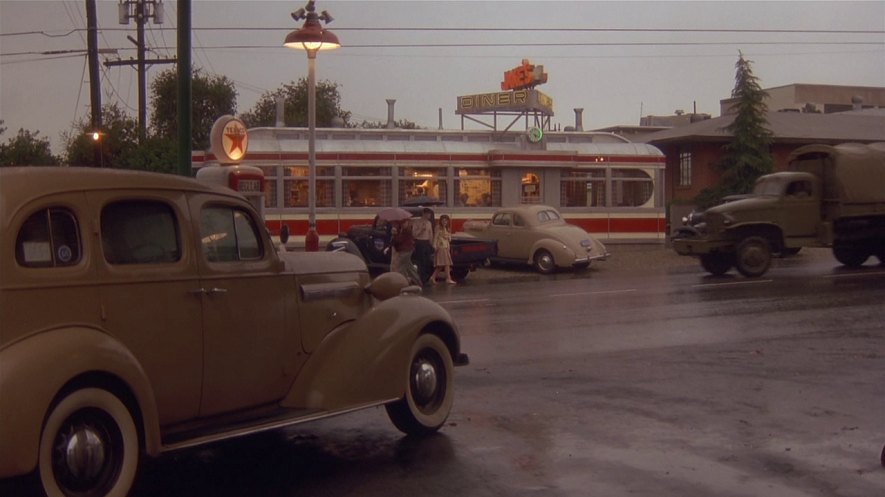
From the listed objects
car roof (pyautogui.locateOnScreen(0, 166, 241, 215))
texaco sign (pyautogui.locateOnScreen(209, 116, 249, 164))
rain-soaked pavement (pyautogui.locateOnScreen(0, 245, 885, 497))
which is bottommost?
rain-soaked pavement (pyautogui.locateOnScreen(0, 245, 885, 497))

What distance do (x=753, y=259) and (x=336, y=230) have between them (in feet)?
34.7

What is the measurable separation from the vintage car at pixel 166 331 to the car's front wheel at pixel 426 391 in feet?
0.05

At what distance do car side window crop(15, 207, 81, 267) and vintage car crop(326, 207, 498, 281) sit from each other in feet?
53.5

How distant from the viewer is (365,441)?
27.3 ft

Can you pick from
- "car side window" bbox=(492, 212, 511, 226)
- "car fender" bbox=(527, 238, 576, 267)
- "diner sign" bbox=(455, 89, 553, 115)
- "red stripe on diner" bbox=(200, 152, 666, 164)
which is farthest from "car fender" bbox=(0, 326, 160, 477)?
"diner sign" bbox=(455, 89, 553, 115)

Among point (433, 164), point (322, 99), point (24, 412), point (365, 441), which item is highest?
point (322, 99)

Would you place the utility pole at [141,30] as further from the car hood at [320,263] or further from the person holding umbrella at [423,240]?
the car hood at [320,263]

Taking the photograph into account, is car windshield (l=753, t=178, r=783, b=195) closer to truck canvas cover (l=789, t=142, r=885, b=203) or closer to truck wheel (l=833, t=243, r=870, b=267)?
truck canvas cover (l=789, t=142, r=885, b=203)

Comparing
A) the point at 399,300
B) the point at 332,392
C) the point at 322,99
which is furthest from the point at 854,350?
the point at 322,99

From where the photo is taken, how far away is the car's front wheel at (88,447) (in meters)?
5.59

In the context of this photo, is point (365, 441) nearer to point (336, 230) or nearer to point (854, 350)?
point (854, 350)

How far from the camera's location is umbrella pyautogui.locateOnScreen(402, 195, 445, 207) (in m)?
26.9

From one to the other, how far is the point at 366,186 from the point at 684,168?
2254cm

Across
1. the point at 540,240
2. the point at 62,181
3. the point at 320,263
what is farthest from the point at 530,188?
the point at 62,181
